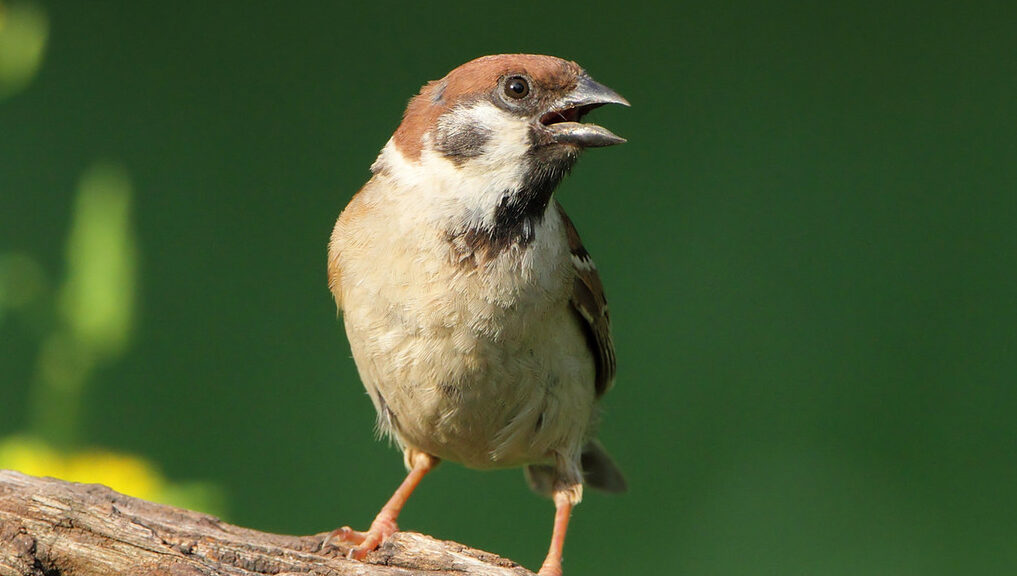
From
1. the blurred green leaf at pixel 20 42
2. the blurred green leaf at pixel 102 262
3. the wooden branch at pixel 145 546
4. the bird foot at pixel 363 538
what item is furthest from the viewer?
the blurred green leaf at pixel 102 262

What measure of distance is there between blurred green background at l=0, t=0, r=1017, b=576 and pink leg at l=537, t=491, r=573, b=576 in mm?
1045

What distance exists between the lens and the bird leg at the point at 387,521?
2789mm

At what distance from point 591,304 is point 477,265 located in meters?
0.52

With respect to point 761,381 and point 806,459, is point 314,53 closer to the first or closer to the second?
point 761,381

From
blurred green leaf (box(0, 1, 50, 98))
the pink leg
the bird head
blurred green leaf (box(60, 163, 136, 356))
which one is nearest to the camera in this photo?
the bird head

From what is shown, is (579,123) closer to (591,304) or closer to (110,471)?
(591,304)

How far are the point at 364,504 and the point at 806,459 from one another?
5.82ft

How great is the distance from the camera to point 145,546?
2.36m

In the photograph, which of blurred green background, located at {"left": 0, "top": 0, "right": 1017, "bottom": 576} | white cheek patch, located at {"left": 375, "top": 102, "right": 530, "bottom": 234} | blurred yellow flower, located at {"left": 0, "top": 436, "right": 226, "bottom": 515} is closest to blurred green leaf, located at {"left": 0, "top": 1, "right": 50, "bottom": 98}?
blurred green background, located at {"left": 0, "top": 0, "right": 1017, "bottom": 576}

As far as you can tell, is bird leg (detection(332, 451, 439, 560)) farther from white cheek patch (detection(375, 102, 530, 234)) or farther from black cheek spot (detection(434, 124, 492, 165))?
black cheek spot (detection(434, 124, 492, 165))

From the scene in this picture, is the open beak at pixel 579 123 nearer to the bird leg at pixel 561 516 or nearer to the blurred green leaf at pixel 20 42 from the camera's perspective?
the bird leg at pixel 561 516

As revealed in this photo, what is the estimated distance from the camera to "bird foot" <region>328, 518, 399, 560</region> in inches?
107

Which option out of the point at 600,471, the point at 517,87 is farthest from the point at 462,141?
the point at 600,471

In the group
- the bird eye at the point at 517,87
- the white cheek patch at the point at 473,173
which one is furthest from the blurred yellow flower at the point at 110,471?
the bird eye at the point at 517,87
